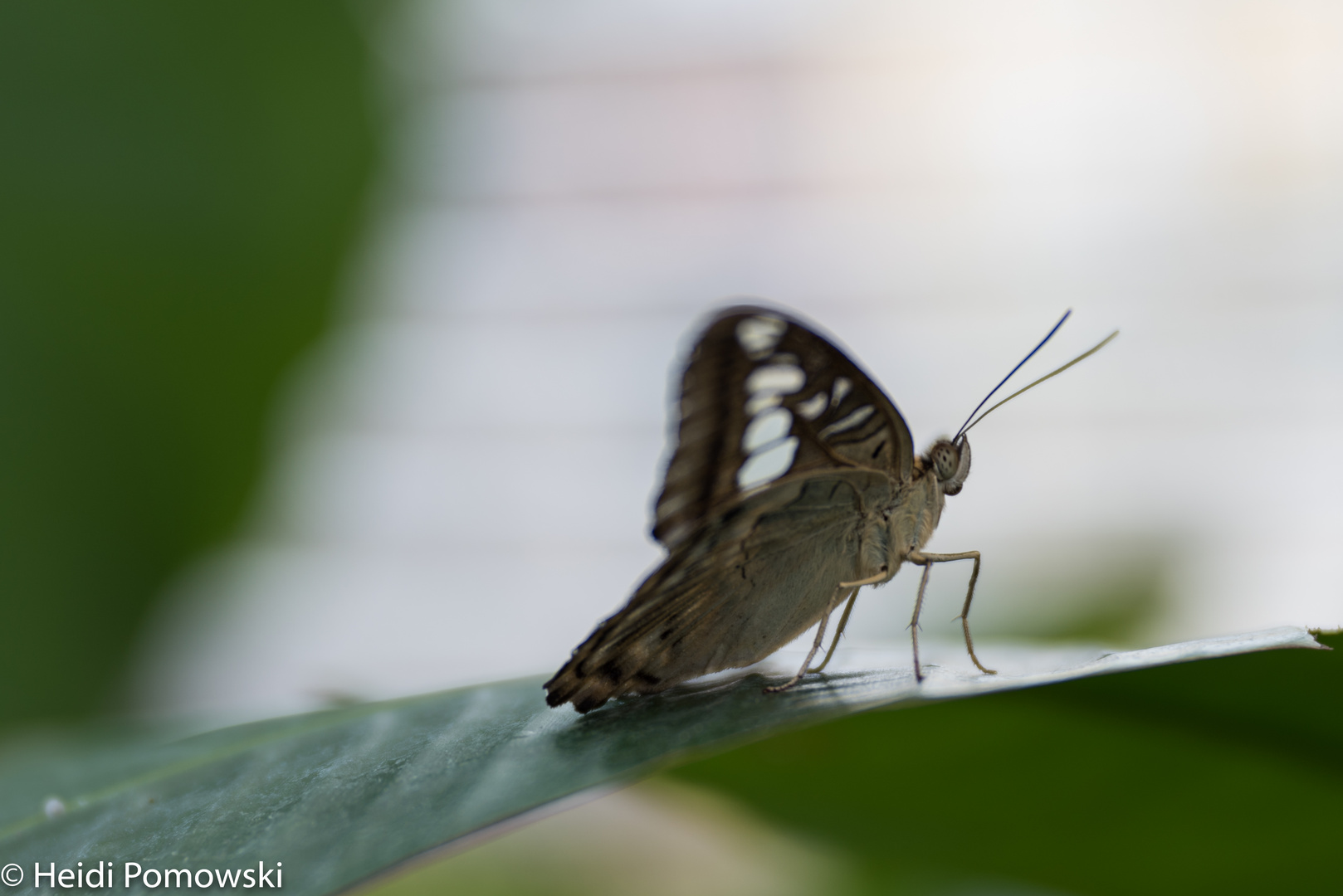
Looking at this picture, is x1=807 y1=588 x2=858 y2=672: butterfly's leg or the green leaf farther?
x1=807 y1=588 x2=858 y2=672: butterfly's leg

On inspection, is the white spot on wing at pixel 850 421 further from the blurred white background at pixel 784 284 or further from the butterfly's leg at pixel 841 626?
the blurred white background at pixel 784 284

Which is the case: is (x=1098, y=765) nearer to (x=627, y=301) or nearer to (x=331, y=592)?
(x=627, y=301)

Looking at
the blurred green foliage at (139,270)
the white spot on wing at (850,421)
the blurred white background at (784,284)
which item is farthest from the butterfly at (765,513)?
the blurred white background at (784,284)

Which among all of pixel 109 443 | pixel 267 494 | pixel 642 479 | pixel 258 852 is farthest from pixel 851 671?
pixel 642 479

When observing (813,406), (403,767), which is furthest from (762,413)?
(403,767)

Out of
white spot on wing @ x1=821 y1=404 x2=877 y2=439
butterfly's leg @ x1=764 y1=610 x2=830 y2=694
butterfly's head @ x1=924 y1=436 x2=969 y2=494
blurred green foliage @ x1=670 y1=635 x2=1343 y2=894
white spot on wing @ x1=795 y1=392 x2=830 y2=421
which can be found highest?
white spot on wing @ x1=795 y1=392 x2=830 y2=421

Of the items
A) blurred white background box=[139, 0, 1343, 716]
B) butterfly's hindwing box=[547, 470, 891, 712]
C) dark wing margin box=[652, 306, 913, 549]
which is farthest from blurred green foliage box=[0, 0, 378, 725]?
butterfly's hindwing box=[547, 470, 891, 712]

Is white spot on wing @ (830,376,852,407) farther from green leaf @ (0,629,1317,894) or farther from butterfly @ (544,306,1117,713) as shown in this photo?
green leaf @ (0,629,1317,894)

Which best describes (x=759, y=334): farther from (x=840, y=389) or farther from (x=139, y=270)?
(x=139, y=270)
